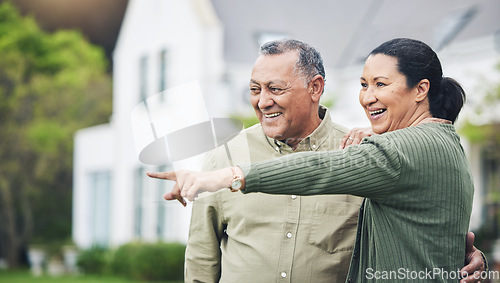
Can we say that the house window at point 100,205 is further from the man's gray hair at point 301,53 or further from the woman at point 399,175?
the woman at point 399,175

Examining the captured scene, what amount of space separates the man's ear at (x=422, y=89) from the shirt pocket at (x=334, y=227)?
58cm

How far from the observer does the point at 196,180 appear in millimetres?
1813

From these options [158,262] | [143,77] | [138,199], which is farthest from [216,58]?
[138,199]

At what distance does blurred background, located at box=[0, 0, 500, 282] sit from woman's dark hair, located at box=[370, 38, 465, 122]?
1061mm

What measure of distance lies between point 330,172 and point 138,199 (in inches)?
660

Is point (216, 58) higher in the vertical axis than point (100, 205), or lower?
higher

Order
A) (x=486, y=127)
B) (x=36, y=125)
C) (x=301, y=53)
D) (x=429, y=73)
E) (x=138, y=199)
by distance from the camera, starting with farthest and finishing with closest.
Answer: (x=36, y=125)
(x=138, y=199)
(x=486, y=127)
(x=301, y=53)
(x=429, y=73)

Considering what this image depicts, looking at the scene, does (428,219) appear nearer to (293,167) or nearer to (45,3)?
(293,167)

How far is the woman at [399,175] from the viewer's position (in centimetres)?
193

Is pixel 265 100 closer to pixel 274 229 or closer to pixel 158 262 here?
pixel 274 229

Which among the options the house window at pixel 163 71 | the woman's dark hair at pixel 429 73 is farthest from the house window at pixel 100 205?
the woman's dark hair at pixel 429 73

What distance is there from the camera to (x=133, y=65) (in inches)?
727

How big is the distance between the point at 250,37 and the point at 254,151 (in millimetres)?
14398

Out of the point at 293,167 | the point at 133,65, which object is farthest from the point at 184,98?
the point at 133,65
